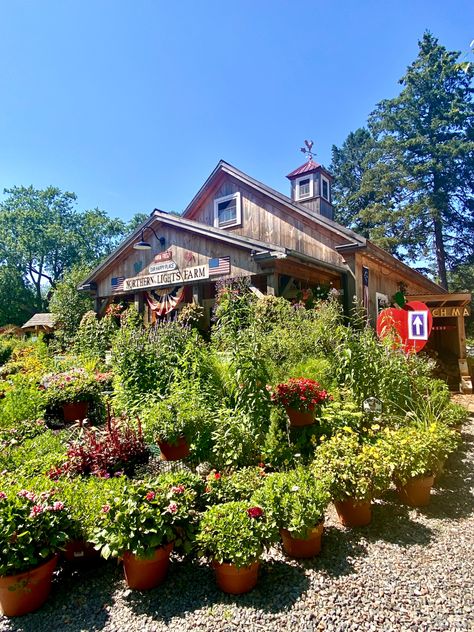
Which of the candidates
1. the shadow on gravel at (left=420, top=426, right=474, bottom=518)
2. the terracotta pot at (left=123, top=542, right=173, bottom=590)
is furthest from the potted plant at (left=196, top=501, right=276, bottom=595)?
the shadow on gravel at (left=420, top=426, right=474, bottom=518)

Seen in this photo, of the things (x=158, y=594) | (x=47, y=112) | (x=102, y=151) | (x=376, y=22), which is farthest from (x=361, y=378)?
(x=102, y=151)

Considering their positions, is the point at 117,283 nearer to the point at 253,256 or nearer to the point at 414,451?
the point at 253,256

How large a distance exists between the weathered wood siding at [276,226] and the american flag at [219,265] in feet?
8.83

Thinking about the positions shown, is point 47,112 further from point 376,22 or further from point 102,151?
point 376,22

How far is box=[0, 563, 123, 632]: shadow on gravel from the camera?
7.29 ft

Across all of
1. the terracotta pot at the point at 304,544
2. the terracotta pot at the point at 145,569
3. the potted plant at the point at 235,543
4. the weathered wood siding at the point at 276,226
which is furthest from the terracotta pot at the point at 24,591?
the weathered wood siding at the point at 276,226

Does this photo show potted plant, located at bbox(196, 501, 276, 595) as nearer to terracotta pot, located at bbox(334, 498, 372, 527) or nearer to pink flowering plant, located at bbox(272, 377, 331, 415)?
terracotta pot, located at bbox(334, 498, 372, 527)

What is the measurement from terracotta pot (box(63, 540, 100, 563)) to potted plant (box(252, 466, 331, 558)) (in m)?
1.30

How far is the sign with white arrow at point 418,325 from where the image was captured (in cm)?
607

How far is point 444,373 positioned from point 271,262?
592cm

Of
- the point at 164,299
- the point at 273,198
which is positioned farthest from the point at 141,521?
the point at 273,198

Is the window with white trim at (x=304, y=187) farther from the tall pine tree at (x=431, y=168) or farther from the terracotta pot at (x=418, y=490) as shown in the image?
the tall pine tree at (x=431, y=168)

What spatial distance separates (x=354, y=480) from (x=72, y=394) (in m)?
4.33

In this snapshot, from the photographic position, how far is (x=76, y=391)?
18.3 ft
